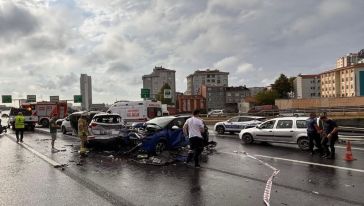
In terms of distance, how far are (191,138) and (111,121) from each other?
6252mm

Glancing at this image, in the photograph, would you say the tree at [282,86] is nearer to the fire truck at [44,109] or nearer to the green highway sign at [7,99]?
the green highway sign at [7,99]

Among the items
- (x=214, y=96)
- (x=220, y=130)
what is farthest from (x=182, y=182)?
(x=214, y=96)

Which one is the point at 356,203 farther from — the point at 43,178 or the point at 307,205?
the point at 43,178

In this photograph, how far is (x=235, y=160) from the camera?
14.1m

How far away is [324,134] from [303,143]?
115 inches

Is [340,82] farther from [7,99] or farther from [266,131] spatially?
[266,131]

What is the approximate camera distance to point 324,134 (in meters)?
14.6

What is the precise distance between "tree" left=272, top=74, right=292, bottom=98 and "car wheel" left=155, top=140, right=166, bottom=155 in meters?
111

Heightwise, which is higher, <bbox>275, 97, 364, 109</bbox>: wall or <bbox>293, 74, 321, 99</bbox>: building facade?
<bbox>293, 74, 321, 99</bbox>: building facade

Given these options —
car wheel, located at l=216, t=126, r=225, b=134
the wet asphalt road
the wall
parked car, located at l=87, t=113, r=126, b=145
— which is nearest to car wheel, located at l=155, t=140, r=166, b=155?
the wet asphalt road

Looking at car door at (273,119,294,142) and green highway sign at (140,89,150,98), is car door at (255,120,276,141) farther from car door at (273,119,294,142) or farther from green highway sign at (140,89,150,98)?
green highway sign at (140,89,150,98)

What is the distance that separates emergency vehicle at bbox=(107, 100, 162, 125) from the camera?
3114cm

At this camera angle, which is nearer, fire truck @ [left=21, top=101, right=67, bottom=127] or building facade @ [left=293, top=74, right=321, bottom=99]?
fire truck @ [left=21, top=101, right=67, bottom=127]

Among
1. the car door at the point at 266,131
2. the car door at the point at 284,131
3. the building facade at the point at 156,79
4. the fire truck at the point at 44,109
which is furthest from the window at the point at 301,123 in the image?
the building facade at the point at 156,79
